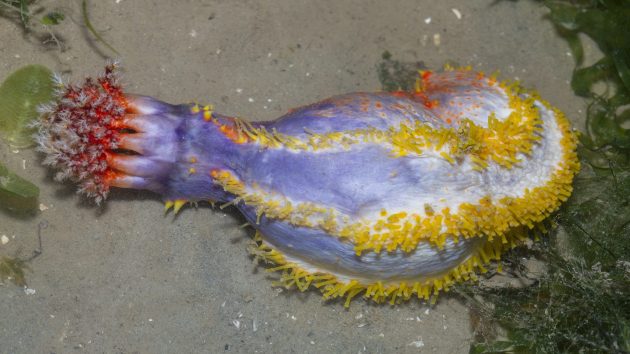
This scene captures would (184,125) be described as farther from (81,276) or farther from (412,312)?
(412,312)

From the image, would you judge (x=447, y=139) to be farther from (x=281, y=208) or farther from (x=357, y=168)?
(x=281, y=208)

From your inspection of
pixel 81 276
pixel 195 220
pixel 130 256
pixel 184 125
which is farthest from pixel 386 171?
pixel 81 276

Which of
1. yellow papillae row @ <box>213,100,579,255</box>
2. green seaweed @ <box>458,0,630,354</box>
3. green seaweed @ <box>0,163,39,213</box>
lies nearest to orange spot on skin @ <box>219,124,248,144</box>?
yellow papillae row @ <box>213,100,579,255</box>

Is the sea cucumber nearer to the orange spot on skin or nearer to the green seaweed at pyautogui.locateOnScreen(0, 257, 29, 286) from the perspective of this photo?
the orange spot on skin

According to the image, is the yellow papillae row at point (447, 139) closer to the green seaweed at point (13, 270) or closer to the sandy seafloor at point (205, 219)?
the sandy seafloor at point (205, 219)

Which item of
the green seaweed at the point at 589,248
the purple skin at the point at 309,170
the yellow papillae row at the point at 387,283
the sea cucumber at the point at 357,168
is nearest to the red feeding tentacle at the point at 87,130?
the sea cucumber at the point at 357,168

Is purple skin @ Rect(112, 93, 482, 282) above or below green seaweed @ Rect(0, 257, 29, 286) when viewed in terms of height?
above
